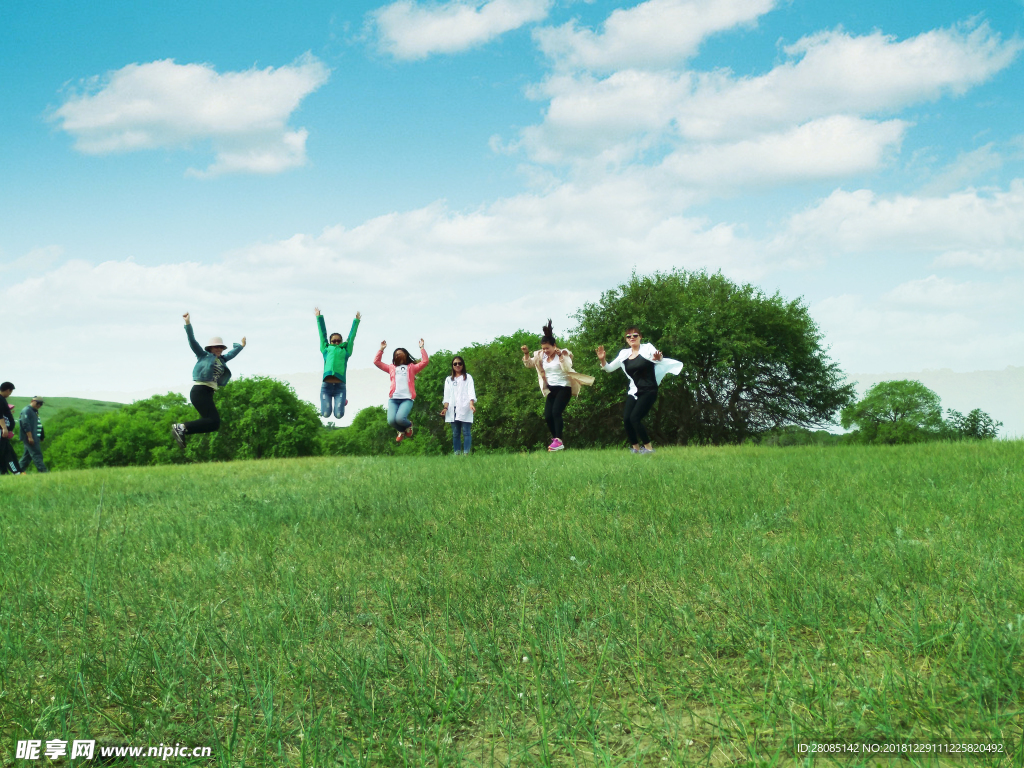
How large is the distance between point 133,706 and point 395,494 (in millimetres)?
5239

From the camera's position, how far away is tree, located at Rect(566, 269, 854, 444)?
32125mm

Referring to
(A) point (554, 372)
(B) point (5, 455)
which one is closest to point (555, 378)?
(A) point (554, 372)

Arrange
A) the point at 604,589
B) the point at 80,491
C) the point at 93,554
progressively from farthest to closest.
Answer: the point at 80,491 < the point at 93,554 < the point at 604,589

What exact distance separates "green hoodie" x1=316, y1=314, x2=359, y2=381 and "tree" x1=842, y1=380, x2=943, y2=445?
53.7 metres

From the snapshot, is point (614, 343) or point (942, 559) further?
point (614, 343)

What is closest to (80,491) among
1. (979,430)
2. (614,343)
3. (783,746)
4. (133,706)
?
(133,706)

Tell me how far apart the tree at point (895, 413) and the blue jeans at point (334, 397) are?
53.5 meters

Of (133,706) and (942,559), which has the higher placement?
(942,559)

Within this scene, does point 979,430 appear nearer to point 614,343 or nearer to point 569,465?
point 614,343

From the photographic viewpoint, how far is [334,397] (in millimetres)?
17141

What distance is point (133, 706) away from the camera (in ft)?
9.64

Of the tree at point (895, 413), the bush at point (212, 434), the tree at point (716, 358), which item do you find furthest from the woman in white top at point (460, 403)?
the tree at point (895, 413)

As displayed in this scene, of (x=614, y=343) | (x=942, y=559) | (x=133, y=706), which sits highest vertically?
(x=614, y=343)

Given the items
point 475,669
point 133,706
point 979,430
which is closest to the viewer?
point 133,706
